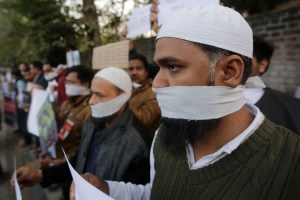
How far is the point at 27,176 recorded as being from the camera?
5.69 ft

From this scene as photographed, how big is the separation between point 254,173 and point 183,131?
11.4 inches

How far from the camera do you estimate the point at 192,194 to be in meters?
1.04

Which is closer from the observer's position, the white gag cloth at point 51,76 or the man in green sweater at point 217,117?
the man in green sweater at point 217,117

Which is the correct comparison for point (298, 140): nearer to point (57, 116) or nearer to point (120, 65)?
point (120, 65)

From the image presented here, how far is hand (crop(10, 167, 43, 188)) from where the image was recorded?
1.69 meters

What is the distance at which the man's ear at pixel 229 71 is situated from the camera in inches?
40.6

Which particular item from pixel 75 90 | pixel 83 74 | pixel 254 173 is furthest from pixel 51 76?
pixel 254 173

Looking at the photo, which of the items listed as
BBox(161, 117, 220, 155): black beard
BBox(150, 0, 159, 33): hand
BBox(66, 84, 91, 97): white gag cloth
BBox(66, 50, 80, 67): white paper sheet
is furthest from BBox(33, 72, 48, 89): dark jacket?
BBox(161, 117, 220, 155): black beard

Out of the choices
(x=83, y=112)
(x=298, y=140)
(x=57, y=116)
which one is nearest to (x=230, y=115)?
(x=298, y=140)

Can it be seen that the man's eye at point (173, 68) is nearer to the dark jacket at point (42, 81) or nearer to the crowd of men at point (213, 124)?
the crowd of men at point (213, 124)

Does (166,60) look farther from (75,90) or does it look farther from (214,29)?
(75,90)

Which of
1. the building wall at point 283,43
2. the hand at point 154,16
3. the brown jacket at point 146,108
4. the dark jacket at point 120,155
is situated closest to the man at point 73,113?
the brown jacket at point 146,108

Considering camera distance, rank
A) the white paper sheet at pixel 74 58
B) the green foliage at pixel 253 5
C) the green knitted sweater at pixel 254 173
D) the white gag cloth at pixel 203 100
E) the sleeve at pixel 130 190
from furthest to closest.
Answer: the white paper sheet at pixel 74 58, the green foliage at pixel 253 5, the sleeve at pixel 130 190, the white gag cloth at pixel 203 100, the green knitted sweater at pixel 254 173

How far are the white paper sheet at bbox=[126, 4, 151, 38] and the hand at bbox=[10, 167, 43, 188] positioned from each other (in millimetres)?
1366
